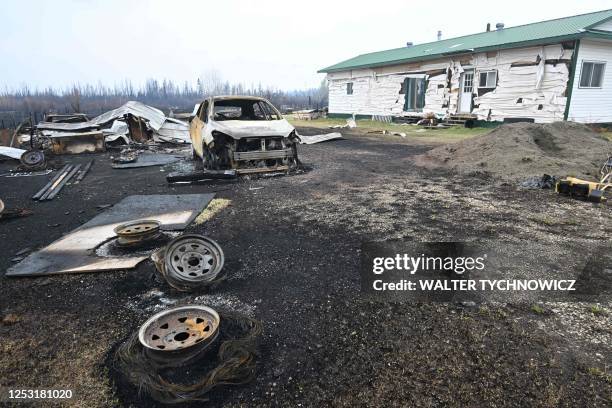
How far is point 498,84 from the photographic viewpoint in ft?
53.7

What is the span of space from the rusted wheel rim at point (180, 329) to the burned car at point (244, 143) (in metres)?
5.56

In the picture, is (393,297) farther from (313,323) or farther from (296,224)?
(296,224)

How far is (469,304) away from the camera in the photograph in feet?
10.1

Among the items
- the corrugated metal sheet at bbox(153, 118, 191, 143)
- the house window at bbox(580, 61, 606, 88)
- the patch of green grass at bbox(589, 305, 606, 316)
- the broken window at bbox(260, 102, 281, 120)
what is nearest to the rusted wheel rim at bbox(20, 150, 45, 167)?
the corrugated metal sheet at bbox(153, 118, 191, 143)

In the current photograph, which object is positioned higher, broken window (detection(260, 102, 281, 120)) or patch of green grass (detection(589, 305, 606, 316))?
broken window (detection(260, 102, 281, 120))

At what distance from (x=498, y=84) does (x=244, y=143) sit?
44.9 feet

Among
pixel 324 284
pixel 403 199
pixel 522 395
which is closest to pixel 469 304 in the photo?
pixel 522 395

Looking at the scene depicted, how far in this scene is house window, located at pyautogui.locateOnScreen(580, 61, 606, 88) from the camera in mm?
14226

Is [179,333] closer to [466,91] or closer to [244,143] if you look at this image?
[244,143]

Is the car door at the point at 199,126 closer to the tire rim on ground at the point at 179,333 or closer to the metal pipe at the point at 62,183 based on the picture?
the metal pipe at the point at 62,183

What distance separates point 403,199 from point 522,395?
433 centimetres

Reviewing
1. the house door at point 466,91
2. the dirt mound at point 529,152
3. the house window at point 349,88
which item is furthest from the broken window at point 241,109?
the house window at point 349,88

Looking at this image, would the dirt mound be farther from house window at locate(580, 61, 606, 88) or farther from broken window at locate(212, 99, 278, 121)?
house window at locate(580, 61, 606, 88)

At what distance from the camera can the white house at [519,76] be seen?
46.2 ft
